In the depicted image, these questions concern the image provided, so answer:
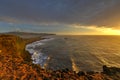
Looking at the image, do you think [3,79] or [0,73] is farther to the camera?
[0,73]

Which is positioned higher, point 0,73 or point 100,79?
point 0,73

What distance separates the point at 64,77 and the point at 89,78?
238 cm

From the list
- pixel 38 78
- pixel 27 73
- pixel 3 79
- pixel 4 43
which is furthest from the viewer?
pixel 4 43

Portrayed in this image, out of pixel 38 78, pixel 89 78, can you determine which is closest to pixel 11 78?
pixel 38 78

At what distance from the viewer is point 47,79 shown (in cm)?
930

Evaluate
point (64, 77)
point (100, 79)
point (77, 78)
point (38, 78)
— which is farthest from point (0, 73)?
point (100, 79)

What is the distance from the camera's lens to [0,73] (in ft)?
31.6

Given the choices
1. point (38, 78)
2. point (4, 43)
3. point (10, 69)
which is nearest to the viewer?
point (38, 78)

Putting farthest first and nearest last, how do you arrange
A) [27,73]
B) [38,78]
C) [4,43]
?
[4,43]
[27,73]
[38,78]

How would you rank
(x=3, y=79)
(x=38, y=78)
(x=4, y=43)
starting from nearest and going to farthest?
(x=3, y=79), (x=38, y=78), (x=4, y=43)

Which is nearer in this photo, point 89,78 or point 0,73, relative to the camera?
point 0,73

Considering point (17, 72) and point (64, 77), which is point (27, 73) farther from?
A: point (64, 77)

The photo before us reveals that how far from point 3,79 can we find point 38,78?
274 centimetres

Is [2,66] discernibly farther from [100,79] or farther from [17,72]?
[100,79]
